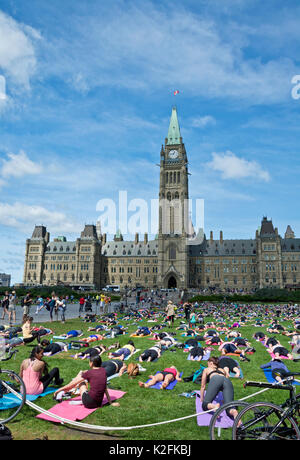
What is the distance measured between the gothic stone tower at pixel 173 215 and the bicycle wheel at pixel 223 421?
9287 centimetres

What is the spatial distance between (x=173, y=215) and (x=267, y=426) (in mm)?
102253

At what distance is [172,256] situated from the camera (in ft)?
339

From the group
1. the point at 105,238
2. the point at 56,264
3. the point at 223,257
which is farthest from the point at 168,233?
the point at 56,264

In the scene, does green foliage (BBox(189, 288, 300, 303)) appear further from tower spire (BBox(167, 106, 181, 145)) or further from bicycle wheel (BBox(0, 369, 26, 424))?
tower spire (BBox(167, 106, 181, 145))

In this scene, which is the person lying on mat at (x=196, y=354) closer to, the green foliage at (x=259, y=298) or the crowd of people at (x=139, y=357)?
the crowd of people at (x=139, y=357)

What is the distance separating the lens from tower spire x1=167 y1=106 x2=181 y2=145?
11456 cm

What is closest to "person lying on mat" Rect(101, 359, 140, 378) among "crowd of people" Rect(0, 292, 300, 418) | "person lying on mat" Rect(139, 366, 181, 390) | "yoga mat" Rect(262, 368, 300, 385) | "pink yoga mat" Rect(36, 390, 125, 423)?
"crowd of people" Rect(0, 292, 300, 418)

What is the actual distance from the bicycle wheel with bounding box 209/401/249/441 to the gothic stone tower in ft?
305

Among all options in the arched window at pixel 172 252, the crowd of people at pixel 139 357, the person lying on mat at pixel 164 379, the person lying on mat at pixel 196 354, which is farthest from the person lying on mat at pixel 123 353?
the arched window at pixel 172 252

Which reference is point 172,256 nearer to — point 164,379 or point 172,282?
point 172,282

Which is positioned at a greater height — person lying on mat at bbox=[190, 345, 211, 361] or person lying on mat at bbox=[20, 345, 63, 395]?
person lying on mat at bbox=[20, 345, 63, 395]

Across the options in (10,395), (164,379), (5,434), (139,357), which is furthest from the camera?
Answer: (139,357)

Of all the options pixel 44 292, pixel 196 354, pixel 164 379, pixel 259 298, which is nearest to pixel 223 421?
pixel 164 379

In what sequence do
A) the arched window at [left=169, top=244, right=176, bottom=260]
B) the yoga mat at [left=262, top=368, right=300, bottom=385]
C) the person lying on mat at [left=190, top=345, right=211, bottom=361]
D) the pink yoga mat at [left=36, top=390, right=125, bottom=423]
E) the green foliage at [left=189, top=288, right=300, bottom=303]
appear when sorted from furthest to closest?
the arched window at [left=169, top=244, right=176, bottom=260] → the green foliage at [left=189, top=288, right=300, bottom=303] → the person lying on mat at [left=190, top=345, right=211, bottom=361] → the yoga mat at [left=262, top=368, right=300, bottom=385] → the pink yoga mat at [left=36, top=390, right=125, bottom=423]
